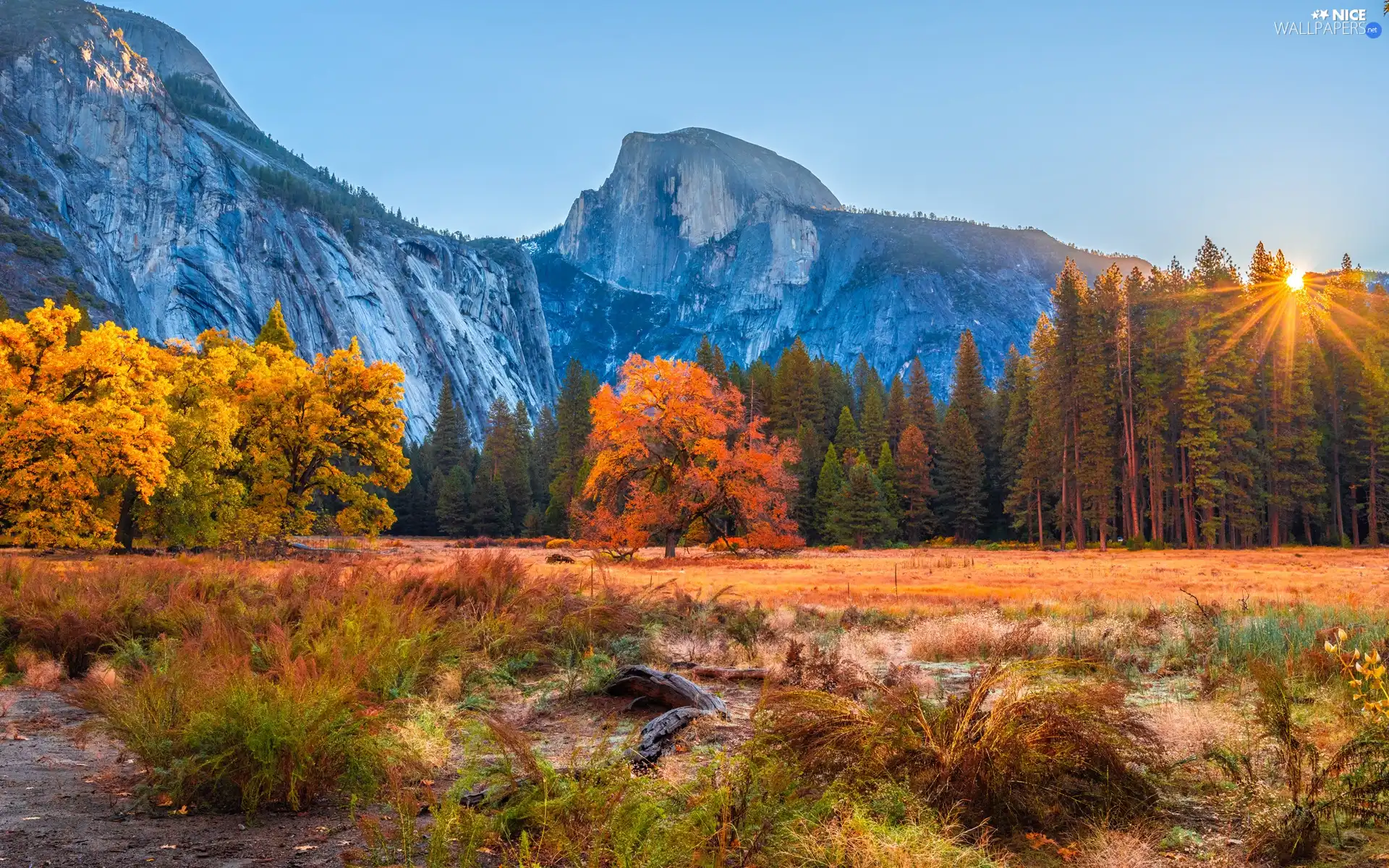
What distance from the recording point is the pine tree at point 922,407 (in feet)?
231

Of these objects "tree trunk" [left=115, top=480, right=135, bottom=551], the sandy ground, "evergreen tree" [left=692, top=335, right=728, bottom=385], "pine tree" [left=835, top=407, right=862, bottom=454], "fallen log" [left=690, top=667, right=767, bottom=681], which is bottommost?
"fallen log" [left=690, top=667, right=767, bottom=681]

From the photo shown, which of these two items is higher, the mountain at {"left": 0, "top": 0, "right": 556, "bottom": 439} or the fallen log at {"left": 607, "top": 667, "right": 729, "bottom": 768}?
the mountain at {"left": 0, "top": 0, "right": 556, "bottom": 439}

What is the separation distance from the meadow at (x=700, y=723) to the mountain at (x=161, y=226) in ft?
328

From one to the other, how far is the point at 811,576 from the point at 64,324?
24664mm

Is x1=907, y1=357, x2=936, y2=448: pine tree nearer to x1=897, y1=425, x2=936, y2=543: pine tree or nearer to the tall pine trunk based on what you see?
x1=897, y1=425, x2=936, y2=543: pine tree

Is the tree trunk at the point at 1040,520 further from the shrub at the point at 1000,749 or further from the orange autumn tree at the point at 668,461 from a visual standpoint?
the shrub at the point at 1000,749

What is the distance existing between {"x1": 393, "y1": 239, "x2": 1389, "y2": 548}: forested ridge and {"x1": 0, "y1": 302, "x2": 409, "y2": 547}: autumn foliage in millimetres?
9548

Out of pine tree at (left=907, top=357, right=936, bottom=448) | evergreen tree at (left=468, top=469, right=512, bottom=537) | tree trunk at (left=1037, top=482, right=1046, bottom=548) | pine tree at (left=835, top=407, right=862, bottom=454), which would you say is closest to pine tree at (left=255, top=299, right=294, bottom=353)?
evergreen tree at (left=468, top=469, right=512, bottom=537)

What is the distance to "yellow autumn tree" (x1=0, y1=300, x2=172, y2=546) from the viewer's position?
23578 mm

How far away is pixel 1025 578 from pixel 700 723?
18.7m

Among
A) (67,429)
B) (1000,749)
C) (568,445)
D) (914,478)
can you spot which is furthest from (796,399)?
(1000,749)

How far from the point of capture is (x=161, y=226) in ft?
410

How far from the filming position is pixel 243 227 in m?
132

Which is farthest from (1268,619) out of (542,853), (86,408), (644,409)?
(86,408)
